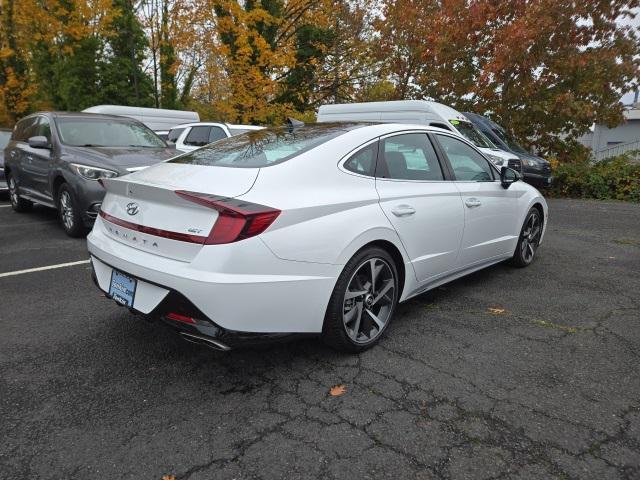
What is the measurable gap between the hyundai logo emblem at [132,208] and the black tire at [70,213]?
11.5 ft

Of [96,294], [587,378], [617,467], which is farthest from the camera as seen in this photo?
[96,294]

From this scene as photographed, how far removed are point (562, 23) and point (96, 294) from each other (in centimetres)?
1343

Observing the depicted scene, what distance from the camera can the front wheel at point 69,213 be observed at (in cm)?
607

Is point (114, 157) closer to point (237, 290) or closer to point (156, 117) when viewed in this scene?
point (237, 290)

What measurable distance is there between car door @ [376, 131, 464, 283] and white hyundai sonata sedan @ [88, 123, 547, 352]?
1cm

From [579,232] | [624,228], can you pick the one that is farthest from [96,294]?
[624,228]

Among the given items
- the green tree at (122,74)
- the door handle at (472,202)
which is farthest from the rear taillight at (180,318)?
the green tree at (122,74)

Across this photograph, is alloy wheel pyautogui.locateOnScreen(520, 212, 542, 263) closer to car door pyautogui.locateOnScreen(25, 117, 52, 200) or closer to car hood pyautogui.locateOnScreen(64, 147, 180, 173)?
car hood pyautogui.locateOnScreen(64, 147, 180, 173)

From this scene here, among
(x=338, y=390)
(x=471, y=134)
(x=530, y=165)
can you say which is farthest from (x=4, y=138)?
(x=530, y=165)

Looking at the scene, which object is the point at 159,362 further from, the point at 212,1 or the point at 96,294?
the point at 212,1

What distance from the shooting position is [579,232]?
24.6ft

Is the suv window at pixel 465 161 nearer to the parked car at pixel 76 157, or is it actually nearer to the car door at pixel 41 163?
the parked car at pixel 76 157

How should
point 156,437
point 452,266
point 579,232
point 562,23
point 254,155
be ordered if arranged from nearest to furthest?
point 156,437 → point 254,155 → point 452,266 → point 579,232 → point 562,23

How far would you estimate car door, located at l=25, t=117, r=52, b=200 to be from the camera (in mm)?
6683
